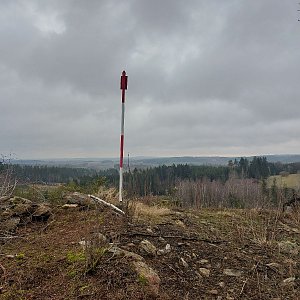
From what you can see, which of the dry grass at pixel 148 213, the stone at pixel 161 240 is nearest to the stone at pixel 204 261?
the stone at pixel 161 240

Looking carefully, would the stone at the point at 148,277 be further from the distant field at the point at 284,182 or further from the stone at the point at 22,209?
Result: the distant field at the point at 284,182

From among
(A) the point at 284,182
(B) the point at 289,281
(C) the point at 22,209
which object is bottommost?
(B) the point at 289,281

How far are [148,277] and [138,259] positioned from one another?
1.20 ft

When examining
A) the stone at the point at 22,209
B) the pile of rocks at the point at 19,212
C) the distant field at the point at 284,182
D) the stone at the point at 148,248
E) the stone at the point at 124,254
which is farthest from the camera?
the distant field at the point at 284,182

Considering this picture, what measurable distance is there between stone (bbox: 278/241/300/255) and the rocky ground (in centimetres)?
2

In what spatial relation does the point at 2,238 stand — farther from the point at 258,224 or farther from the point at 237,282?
the point at 258,224

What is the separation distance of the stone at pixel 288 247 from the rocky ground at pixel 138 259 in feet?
0.05

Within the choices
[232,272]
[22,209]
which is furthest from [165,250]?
[22,209]

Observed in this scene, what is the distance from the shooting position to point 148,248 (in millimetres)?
4672

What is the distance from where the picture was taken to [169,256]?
4625 millimetres

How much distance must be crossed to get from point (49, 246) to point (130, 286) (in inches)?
65.8

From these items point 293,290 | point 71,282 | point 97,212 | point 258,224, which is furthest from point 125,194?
point 293,290

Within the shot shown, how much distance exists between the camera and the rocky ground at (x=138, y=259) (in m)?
3.86

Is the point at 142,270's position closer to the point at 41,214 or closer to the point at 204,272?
the point at 204,272
